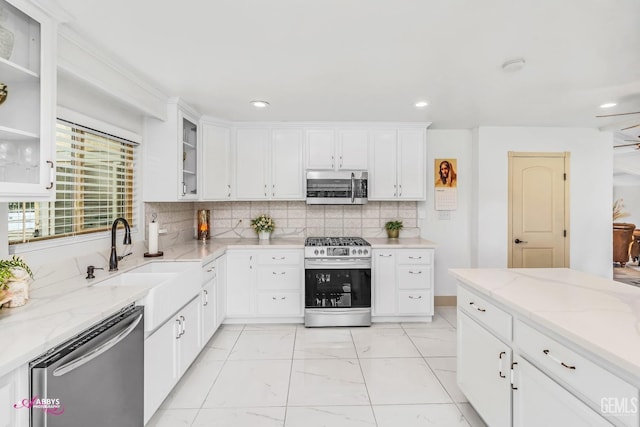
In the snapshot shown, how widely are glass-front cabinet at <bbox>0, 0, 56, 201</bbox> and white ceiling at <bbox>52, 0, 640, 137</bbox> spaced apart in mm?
198

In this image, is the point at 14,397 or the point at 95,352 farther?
the point at 95,352

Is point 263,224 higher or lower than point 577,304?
higher

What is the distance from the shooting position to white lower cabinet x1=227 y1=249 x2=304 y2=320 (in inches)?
142

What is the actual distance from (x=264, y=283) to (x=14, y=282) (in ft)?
7.65

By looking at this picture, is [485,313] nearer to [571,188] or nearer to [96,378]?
[96,378]

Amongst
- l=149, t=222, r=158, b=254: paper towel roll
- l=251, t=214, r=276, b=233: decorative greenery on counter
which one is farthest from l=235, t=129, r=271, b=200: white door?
l=149, t=222, r=158, b=254: paper towel roll

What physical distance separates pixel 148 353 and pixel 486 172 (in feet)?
13.2

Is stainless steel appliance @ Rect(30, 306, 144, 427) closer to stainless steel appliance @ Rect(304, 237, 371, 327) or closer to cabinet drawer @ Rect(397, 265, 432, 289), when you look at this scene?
stainless steel appliance @ Rect(304, 237, 371, 327)

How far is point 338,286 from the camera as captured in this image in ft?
11.8


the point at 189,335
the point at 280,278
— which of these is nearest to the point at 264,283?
the point at 280,278

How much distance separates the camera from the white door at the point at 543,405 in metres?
1.16

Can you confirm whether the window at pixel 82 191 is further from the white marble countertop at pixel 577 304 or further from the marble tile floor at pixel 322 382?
the white marble countertop at pixel 577 304

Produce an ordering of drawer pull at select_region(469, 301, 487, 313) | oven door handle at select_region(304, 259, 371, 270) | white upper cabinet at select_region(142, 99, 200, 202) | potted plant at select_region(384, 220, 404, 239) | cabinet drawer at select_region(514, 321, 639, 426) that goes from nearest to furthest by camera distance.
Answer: cabinet drawer at select_region(514, 321, 639, 426), drawer pull at select_region(469, 301, 487, 313), white upper cabinet at select_region(142, 99, 200, 202), oven door handle at select_region(304, 259, 371, 270), potted plant at select_region(384, 220, 404, 239)

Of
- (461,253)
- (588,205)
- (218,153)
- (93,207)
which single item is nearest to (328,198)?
(218,153)
